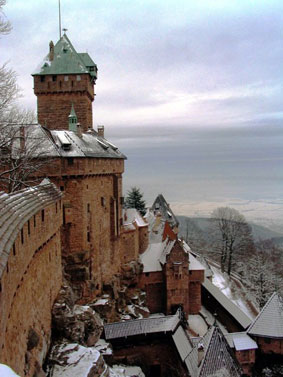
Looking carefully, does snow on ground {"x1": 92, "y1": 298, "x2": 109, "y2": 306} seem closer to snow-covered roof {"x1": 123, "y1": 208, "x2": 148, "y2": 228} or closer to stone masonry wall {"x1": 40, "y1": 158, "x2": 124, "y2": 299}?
stone masonry wall {"x1": 40, "y1": 158, "x2": 124, "y2": 299}

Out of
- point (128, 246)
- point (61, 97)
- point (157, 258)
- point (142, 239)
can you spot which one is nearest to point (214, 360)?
point (128, 246)

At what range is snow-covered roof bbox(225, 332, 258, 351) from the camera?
17683 millimetres

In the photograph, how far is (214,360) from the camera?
48.8 feet

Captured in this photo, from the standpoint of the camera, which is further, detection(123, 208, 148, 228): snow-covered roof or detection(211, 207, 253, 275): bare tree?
detection(211, 207, 253, 275): bare tree

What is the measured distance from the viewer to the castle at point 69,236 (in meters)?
7.19

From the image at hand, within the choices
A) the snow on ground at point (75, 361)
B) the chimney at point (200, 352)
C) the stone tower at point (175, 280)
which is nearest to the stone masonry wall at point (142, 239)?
the stone tower at point (175, 280)

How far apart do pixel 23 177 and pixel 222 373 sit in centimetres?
1228

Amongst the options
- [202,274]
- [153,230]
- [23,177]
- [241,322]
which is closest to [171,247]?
[202,274]

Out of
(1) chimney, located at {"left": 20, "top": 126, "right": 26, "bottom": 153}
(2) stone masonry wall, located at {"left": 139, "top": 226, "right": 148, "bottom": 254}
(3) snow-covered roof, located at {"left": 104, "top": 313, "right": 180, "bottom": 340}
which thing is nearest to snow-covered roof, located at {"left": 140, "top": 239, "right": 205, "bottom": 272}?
(2) stone masonry wall, located at {"left": 139, "top": 226, "right": 148, "bottom": 254}

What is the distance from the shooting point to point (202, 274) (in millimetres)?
24781

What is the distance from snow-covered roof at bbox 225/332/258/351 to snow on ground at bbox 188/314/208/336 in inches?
141

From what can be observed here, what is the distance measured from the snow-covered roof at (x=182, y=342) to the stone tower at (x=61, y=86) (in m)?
14.9

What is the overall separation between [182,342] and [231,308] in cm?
655

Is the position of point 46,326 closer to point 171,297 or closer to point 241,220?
point 171,297
